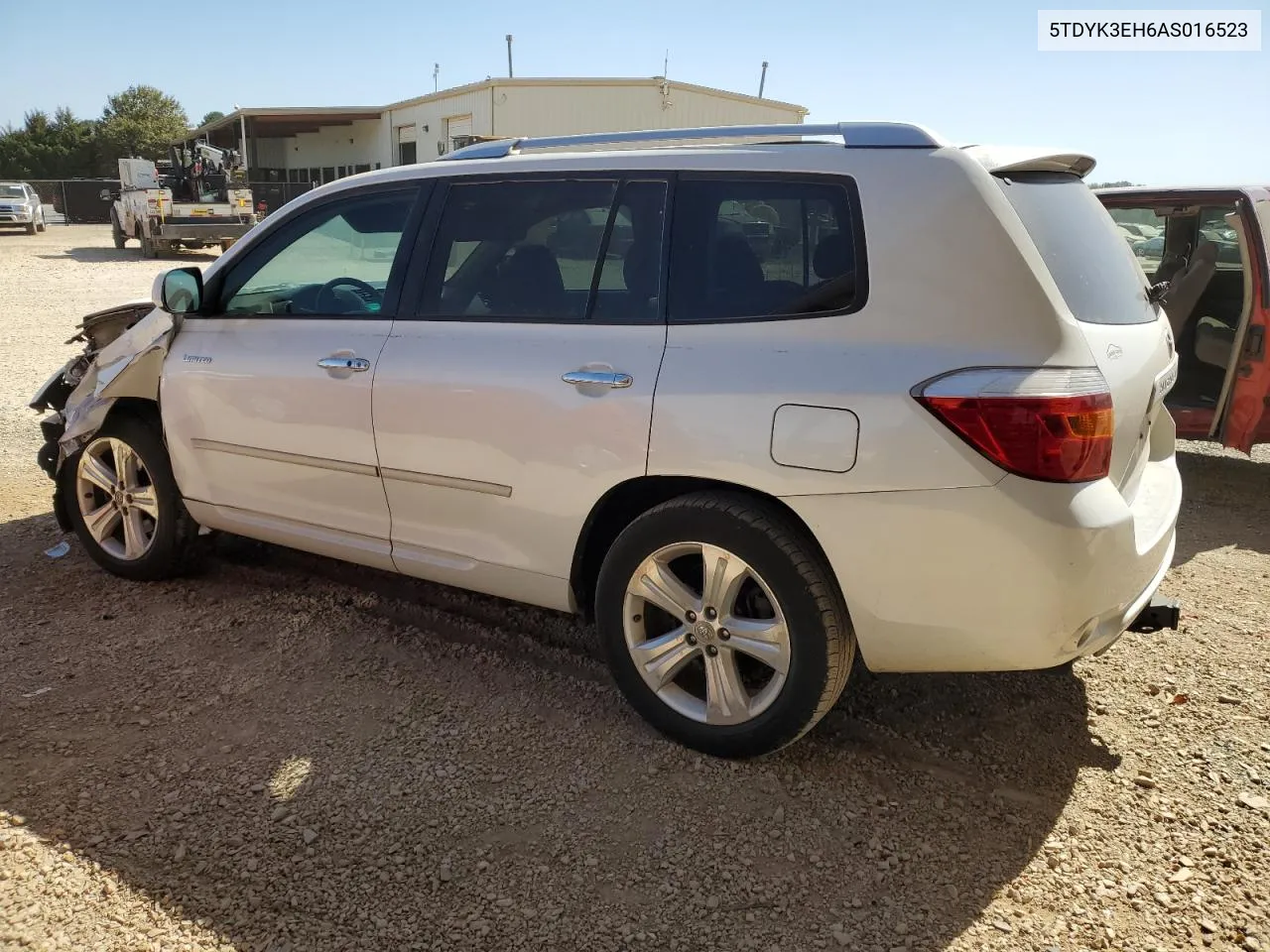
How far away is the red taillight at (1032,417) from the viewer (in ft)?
8.32

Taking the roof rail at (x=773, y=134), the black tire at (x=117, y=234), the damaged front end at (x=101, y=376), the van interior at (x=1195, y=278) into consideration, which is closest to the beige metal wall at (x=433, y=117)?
the black tire at (x=117, y=234)

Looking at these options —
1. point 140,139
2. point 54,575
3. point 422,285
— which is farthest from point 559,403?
point 140,139

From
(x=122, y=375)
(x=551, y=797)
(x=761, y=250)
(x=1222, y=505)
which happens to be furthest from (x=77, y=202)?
(x=551, y=797)

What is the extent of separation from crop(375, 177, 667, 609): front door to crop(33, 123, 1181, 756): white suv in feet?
0.03

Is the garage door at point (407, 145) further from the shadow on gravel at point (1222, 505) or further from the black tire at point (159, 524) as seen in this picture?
the black tire at point (159, 524)

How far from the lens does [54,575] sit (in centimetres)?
470

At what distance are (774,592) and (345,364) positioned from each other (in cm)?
183

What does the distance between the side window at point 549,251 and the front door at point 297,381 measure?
228mm

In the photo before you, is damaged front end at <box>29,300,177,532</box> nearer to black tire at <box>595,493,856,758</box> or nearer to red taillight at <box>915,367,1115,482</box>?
black tire at <box>595,493,856,758</box>

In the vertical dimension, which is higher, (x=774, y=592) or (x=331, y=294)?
(x=331, y=294)

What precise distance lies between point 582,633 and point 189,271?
7.29ft

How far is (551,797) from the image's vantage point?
2.98m

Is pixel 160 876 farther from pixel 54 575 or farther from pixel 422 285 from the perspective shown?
pixel 54 575

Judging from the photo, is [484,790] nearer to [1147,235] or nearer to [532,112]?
[1147,235]
